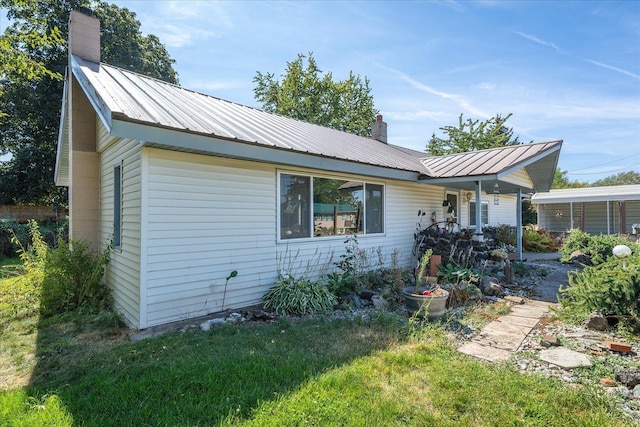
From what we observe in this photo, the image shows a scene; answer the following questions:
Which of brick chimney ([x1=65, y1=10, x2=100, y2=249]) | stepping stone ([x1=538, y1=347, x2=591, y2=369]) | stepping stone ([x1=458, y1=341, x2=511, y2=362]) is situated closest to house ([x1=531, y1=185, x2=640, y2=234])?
stepping stone ([x1=538, y1=347, x2=591, y2=369])

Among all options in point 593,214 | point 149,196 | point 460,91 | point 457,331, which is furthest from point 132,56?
point 593,214

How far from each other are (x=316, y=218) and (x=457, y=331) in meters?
3.20

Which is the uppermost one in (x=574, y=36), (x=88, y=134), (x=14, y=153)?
(x=574, y=36)

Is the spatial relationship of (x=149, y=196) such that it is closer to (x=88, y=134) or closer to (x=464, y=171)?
(x=88, y=134)

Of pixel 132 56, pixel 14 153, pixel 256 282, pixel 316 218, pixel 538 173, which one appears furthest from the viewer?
pixel 132 56

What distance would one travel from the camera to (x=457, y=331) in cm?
429

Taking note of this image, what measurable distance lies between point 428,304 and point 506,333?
1.00 m

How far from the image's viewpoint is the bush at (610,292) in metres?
4.00

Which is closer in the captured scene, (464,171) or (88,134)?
(88,134)

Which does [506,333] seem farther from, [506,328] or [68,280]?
[68,280]

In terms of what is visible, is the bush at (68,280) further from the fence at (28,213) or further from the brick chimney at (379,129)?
the fence at (28,213)

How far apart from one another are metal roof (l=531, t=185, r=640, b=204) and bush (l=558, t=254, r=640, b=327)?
1438 cm

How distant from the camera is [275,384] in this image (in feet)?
9.22

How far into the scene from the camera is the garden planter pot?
4633mm
